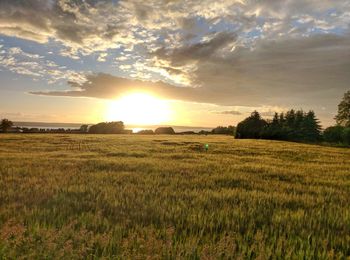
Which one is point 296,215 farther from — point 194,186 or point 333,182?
point 333,182

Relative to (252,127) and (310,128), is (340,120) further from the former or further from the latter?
(252,127)

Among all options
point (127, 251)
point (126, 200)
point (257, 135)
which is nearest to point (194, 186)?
point (126, 200)

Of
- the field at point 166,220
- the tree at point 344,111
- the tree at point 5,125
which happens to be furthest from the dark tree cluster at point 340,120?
the tree at point 5,125

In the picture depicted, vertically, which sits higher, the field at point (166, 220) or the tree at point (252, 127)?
the tree at point (252, 127)

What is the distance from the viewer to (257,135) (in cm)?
9088

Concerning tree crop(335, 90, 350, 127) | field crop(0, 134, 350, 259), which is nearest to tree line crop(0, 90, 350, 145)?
tree crop(335, 90, 350, 127)

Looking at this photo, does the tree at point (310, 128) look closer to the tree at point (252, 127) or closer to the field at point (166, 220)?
the tree at point (252, 127)

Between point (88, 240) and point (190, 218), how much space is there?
227cm

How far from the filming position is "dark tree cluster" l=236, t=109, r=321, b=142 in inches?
3233

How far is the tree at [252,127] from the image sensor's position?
91.2 m

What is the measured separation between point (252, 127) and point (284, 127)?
10.1 meters

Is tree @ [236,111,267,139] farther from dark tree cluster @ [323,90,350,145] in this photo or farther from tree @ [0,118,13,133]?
tree @ [0,118,13,133]

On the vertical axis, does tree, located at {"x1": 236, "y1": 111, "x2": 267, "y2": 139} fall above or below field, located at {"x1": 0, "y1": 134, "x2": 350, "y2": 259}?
above

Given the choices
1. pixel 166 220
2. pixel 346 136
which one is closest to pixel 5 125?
pixel 346 136
